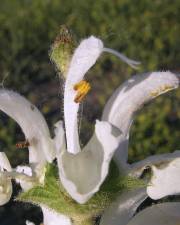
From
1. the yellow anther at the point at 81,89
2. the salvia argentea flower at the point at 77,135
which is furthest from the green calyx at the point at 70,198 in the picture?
the yellow anther at the point at 81,89

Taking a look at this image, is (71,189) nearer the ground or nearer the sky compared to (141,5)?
nearer the sky

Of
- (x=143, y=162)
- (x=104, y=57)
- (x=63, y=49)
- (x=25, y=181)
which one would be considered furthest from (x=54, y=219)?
(x=104, y=57)

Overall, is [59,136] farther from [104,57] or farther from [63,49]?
[104,57]

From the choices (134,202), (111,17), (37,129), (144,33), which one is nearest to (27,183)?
(37,129)

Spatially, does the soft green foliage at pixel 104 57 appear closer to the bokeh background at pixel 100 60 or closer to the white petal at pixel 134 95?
the bokeh background at pixel 100 60

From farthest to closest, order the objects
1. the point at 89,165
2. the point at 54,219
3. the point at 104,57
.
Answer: the point at 104,57 < the point at 54,219 < the point at 89,165

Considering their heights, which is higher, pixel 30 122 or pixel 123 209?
pixel 30 122

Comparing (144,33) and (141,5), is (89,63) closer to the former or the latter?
(144,33)
